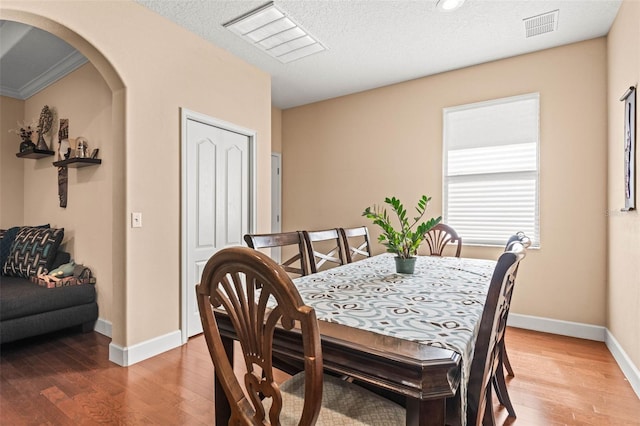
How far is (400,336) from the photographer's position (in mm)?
970

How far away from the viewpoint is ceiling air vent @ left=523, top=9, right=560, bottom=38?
2658mm

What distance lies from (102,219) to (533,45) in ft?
14.4

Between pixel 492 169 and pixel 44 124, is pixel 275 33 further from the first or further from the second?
pixel 44 124

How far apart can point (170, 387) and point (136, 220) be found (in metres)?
1.22

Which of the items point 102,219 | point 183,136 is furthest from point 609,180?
point 102,219

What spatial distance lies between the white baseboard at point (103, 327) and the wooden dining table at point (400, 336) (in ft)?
7.74

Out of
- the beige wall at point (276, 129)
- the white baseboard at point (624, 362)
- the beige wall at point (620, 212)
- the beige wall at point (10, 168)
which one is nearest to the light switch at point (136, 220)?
the beige wall at point (276, 129)

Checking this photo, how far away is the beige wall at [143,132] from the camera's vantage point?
7.77 feet

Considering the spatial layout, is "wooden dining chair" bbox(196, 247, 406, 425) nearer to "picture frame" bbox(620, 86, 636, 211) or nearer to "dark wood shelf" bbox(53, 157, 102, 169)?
"picture frame" bbox(620, 86, 636, 211)

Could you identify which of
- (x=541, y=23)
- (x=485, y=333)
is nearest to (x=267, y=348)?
(x=485, y=333)

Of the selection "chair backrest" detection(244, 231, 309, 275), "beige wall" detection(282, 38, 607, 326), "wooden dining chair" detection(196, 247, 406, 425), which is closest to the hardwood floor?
"beige wall" detection(282, 38, 607, 326)

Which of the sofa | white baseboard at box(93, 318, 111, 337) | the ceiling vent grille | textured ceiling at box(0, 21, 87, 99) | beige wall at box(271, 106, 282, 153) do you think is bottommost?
white baseboard at box(93, 318, 111, 337)

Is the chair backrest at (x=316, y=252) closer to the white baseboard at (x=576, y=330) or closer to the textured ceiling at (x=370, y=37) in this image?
the textured ceiling at (x=370, y=37)

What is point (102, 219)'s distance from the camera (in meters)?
3.11
